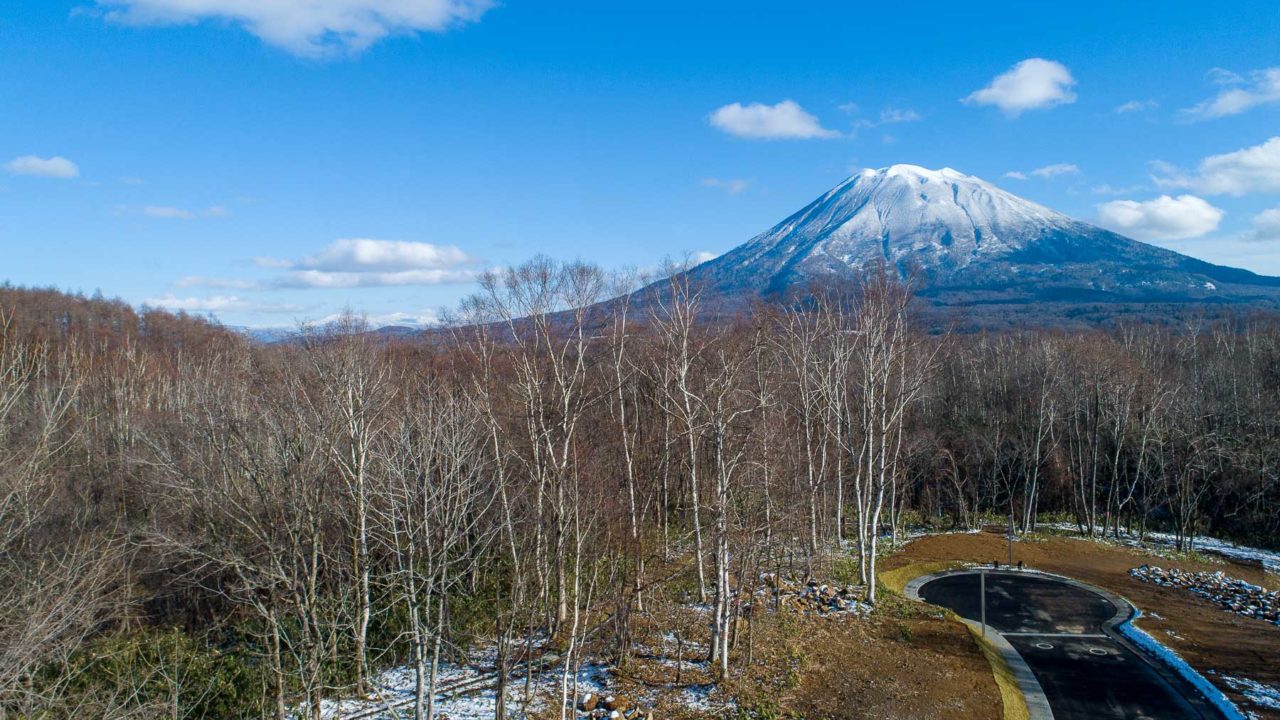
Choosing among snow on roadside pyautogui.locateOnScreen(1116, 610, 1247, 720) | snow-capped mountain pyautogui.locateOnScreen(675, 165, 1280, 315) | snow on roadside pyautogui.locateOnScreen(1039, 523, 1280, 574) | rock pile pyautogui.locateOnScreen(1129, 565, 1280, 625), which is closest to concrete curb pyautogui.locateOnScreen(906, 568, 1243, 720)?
snow on roadside pyautogui.locateOnScreen(1116, 610, 1247, 720)

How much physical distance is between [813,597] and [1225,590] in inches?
698

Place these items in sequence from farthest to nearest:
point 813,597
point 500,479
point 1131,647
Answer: point 813,597
point 1131,647
point 500,479

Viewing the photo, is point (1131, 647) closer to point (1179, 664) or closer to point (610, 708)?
point (1179, 664)

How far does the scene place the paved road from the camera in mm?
17375

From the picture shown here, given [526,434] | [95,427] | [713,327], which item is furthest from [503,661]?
[95,427]

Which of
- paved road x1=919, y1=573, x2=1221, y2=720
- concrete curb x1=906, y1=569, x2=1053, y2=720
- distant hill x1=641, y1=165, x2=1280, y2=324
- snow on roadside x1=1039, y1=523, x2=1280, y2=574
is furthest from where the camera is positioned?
distant hill x1=641, y1=165, x2=1280, y2=324

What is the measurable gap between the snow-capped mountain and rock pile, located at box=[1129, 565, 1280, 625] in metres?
99.3

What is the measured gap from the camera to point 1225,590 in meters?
26.8

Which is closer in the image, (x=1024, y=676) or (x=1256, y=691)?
(x=1256, y=691)

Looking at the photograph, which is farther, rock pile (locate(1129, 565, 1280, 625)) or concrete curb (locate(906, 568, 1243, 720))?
rock pile (locate(1129, 565, 1280, 625))

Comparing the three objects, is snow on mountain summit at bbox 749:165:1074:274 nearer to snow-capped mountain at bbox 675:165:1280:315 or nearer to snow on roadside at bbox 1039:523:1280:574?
snow-capped mountain at bbox 675:165:1280:315

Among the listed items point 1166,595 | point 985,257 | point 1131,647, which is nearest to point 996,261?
point 985,257

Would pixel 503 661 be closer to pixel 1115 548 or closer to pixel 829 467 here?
pixel 829 467

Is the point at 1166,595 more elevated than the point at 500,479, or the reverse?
the point at 500,479
